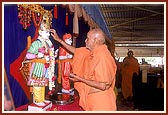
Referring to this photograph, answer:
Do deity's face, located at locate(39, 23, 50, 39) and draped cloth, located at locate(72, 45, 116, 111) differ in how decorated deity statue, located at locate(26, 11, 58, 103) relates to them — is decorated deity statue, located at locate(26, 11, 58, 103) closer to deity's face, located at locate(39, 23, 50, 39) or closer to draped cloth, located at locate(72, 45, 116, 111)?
deity's face, located at locate(39, 23, 50, 39)

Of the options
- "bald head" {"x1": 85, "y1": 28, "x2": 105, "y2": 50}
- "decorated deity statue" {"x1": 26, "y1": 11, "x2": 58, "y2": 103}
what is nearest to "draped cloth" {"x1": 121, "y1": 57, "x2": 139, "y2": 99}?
"bald head" {"x1": 85, "y1": 28, "x2": 105, "y2": 50}

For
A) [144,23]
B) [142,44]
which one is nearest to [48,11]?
[144,23]

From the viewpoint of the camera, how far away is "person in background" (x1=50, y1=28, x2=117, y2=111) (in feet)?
6.19

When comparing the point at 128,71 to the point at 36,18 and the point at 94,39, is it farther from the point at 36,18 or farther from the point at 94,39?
the point at 36,18

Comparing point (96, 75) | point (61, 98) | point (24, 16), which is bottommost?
point (61, 98)

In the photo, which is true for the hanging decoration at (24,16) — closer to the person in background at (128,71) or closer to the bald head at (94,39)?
the bald head at (94,39)

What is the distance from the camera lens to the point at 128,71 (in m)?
4.73

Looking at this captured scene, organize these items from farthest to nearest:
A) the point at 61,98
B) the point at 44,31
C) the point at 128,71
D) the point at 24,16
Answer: the point at 128,71 < the point at 61,98 < the point at 44,31 < the point at 24,16

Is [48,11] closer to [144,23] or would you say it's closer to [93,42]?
[93,42]

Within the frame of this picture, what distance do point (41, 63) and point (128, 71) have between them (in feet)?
10.1

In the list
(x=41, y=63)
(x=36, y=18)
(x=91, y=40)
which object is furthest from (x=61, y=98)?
(x=36, y=18)

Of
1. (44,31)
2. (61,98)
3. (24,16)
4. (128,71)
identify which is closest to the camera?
(24,16)

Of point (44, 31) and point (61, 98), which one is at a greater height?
point (44, 31)

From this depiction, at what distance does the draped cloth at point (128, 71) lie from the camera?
14.6ft
